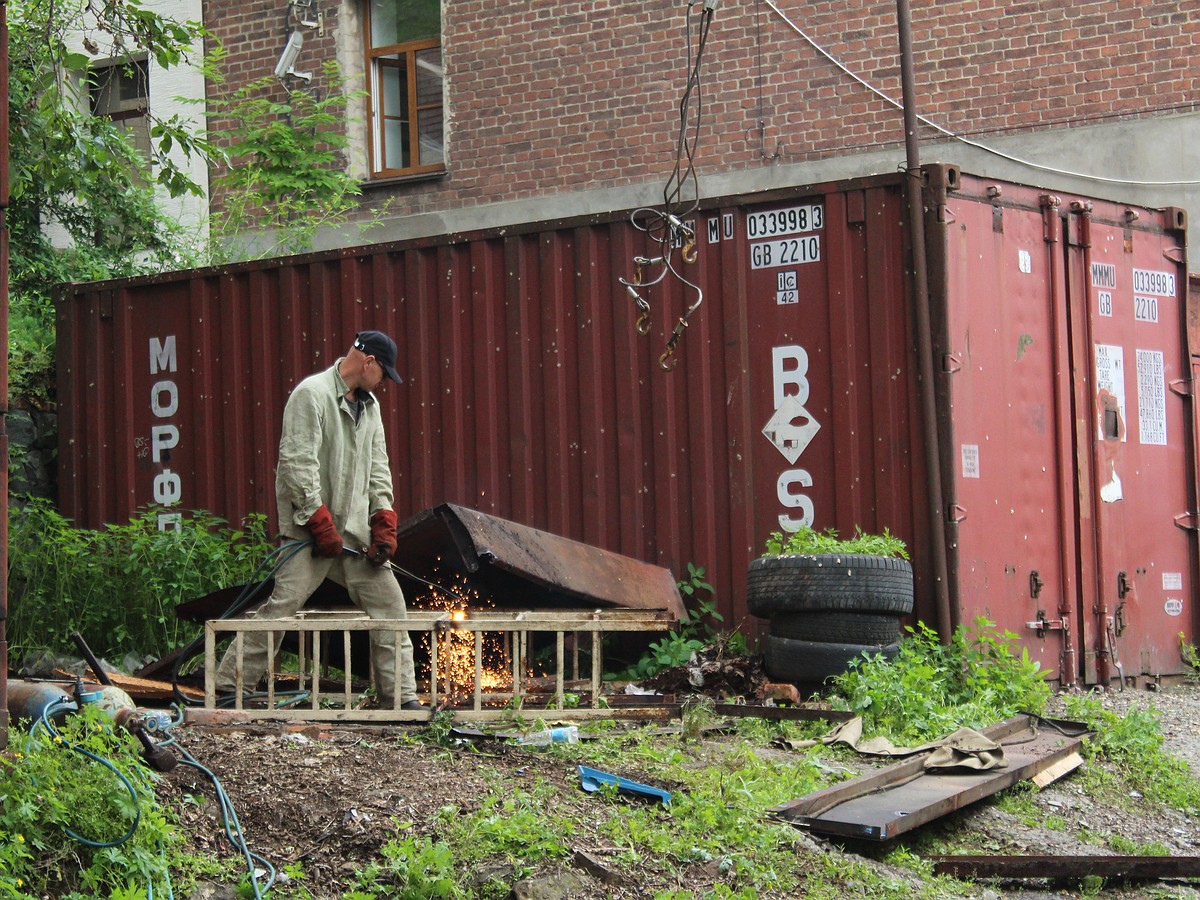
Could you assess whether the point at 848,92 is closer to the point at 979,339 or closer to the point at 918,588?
the point at 979,339

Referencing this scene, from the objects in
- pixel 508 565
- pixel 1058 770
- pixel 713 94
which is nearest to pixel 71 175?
pixel 508 565

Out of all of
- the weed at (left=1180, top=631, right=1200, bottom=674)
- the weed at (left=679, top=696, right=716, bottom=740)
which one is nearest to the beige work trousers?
the weed at (left=679, top=696, right=716, bottom=740)

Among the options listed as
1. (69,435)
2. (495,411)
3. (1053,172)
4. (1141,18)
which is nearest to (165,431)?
(69,435)

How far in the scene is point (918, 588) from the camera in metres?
8.69

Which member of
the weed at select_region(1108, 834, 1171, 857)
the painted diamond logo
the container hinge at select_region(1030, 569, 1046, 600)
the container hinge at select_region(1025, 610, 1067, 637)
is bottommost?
the weed at select_region(1108, 834, 1171, 857)

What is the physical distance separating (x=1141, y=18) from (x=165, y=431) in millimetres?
9198

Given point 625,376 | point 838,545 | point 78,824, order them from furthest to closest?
point 625,376
point 838,545
point 78,824

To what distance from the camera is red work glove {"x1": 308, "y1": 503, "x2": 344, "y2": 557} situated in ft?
23.6

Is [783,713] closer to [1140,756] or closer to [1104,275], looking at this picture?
[1140,756]

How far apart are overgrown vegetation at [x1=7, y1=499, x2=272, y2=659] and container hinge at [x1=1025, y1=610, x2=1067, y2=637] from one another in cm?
509

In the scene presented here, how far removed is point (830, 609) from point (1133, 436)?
3016 mm

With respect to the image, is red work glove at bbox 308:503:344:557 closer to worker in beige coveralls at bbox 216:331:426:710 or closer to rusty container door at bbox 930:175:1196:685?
worker in beige coveralls at bbox 216:331:426:710

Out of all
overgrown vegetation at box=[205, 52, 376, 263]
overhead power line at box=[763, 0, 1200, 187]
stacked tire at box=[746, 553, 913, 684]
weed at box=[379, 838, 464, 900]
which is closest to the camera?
weed at box=[379, 838, 464, 900]

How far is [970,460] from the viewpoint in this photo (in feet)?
28.8
